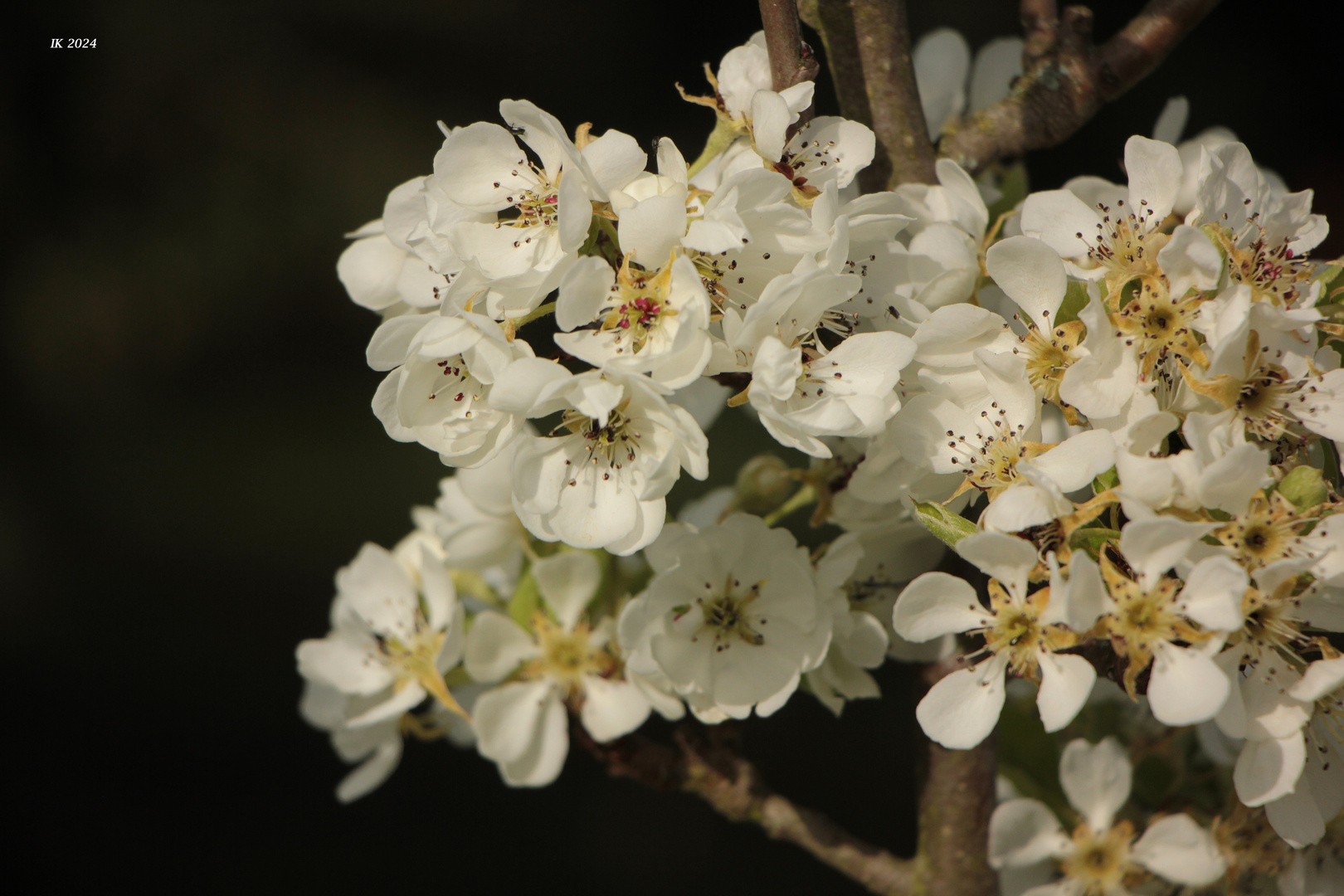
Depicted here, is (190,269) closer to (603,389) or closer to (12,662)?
(12,662)

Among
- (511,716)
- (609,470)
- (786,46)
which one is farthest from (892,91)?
(511,716)

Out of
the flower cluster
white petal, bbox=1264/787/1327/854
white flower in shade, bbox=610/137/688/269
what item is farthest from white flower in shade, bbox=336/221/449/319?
white petal, bbox=1264/787/1327/854

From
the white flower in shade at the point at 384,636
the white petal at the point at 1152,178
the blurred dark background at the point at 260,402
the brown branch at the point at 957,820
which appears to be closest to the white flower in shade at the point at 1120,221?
the white petal at the point at 1152,178

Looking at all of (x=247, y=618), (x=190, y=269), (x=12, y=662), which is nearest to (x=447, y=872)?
(x=247, y=618)

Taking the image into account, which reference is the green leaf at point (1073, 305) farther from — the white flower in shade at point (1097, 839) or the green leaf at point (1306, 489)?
the white flower in shade at point (1097, 839)

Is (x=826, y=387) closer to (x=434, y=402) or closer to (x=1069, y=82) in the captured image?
(x=434, y=402)

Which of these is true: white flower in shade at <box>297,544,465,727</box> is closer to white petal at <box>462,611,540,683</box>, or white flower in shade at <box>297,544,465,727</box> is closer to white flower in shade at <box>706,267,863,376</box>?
white petal at <box>462,611,540,683</box>
